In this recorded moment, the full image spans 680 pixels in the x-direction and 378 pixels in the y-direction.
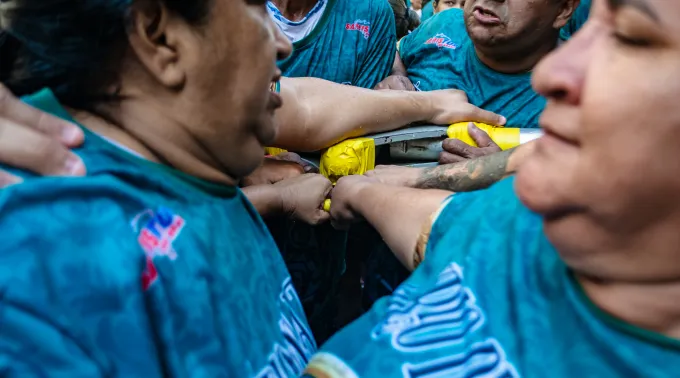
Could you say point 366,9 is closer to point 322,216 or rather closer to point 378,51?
point 378,51

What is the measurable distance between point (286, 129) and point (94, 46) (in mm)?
609

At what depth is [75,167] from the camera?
21.0 inches

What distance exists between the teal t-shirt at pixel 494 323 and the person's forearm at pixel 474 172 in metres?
0.32

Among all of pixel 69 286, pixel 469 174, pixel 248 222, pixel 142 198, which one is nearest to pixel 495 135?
pixel 469 174

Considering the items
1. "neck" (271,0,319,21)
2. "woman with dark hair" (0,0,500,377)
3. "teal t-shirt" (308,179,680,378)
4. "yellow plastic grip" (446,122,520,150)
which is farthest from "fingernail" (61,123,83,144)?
"neck" (271,0,319,21)

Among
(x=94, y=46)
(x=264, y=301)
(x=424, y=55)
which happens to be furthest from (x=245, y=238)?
(x=424, y=55)

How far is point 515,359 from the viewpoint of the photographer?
0.57 metres

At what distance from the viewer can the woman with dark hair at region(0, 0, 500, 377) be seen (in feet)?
1.54

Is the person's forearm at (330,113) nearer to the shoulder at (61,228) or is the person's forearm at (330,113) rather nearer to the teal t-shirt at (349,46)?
the teal t-shirt at (349,46)

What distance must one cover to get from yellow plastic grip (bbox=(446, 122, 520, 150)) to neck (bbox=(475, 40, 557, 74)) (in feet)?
1.17

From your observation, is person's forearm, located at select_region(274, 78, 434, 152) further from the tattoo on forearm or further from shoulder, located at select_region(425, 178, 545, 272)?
shoulder, located at select_region(425, 178, 545, 272)

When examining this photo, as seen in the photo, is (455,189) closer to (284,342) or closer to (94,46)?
(284,342)

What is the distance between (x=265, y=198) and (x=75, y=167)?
64cm

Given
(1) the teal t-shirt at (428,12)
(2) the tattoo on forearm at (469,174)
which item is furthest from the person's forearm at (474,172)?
(1) the teal t-shirt at (428,12)
